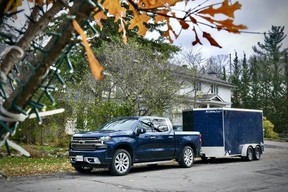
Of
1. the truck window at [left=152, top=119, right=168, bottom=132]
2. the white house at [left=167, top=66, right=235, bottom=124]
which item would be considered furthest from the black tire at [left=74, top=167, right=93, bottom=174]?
the white house at [left=167, top=66, right=235, bottom=124]

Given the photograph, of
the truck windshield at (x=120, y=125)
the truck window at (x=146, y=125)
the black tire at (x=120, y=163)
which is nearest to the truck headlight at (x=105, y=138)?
the black tire at (x=120, y=163)

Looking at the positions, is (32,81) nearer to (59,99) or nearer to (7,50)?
(7,50)

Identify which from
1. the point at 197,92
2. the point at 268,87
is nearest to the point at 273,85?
the point at 268,87

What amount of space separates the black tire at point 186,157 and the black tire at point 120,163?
9.19ft

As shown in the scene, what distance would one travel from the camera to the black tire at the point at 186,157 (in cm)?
1329

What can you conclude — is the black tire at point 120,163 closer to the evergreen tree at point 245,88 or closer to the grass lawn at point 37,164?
the grass lawn at point 37,164

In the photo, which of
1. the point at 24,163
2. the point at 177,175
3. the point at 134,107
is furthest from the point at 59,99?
the point at 177,175

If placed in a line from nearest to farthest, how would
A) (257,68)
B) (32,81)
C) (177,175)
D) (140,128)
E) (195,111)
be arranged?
(32,81) → (177,175) → (140,128) → (195,111) → (257,68)

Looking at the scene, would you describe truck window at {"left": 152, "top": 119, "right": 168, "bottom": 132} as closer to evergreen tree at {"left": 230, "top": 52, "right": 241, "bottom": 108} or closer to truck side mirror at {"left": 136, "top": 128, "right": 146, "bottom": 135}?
truck side mirror at {"left": 136, "top": 128, "right": 146, "bottom": 135}

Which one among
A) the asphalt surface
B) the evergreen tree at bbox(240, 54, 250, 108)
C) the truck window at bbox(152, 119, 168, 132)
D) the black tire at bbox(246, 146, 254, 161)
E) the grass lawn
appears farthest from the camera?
the evergreen tree at bbox(240, 54, 250, 108)

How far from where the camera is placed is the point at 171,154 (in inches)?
508

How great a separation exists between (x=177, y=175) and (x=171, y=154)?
1.87m

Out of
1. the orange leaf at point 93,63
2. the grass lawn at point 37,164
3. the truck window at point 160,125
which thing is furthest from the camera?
the truck window at point 160,125

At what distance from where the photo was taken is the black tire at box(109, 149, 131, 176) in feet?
35.2
